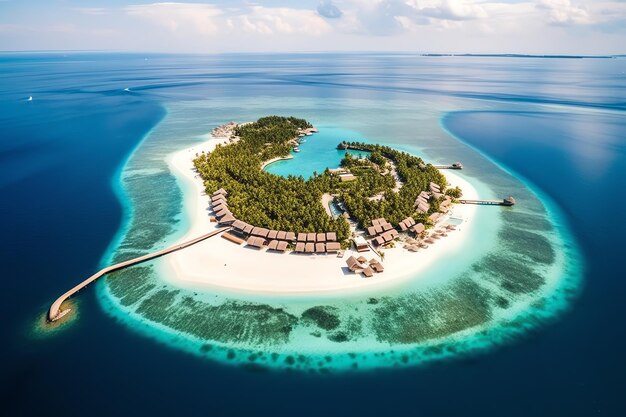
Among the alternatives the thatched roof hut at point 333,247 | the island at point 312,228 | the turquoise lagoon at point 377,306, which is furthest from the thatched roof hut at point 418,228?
the thatched roof hut at point 333,247

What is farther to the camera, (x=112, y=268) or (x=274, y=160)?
(x=274, y=160)

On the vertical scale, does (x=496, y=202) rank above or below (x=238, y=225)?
above

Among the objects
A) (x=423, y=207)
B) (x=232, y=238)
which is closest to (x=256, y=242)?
(x=232, y=238)

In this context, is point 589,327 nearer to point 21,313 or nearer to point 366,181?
point 366,181

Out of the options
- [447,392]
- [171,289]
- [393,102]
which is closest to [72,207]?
[171,289]

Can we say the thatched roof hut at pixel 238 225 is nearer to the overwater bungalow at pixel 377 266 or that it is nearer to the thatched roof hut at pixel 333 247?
the thatched roof hut at pixel 333 247

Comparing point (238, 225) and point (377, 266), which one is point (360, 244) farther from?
point (238, 225)
